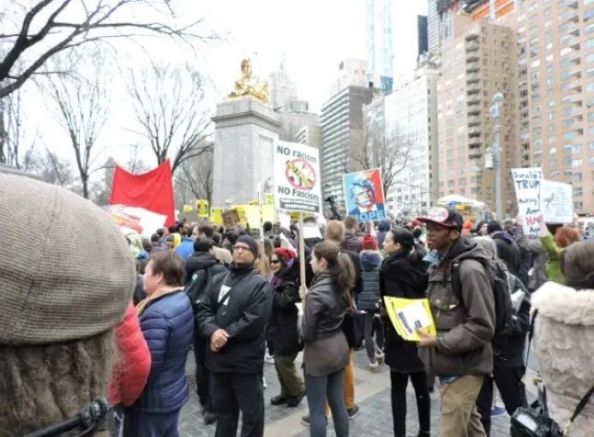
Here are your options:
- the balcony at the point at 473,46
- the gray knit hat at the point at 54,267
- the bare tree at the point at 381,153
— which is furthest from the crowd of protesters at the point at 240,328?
the balcony at the point at 473,46

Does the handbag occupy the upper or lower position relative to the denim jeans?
upper

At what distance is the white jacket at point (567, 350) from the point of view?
100 inches

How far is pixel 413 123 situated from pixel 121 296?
132 meters

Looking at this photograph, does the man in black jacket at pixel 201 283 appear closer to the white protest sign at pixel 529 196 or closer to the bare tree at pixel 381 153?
the white protest sign at pixel 529 196

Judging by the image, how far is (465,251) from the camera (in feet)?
11.3

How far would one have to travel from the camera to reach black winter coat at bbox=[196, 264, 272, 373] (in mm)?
3977

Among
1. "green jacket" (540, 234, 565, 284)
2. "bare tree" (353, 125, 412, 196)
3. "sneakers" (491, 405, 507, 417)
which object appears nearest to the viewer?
"sneakers" (491, 405, 507, 417)

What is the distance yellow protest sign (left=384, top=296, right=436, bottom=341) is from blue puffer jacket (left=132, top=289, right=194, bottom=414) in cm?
154

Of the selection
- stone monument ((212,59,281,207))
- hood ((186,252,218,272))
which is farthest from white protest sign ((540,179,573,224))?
stone monument ((212,59,281,207))

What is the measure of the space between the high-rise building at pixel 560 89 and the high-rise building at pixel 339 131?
3644cm

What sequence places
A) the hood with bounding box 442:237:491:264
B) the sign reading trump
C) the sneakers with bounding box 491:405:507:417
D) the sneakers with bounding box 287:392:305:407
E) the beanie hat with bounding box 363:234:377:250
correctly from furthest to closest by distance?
the sign reading trump, the beanie hat with bounding box 363:234:377:250, the sneakers with bounding box 287:392:305:407, the sneakers with bounding box 491:405:507:417, the hood with bounding box 442:237:491:264

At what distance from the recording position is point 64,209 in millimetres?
1089

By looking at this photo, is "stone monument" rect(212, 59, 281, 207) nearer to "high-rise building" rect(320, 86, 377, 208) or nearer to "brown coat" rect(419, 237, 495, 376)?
"high-rise building" rect(320, 86, 377, 208)

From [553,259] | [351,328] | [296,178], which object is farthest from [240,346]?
[553,259]
